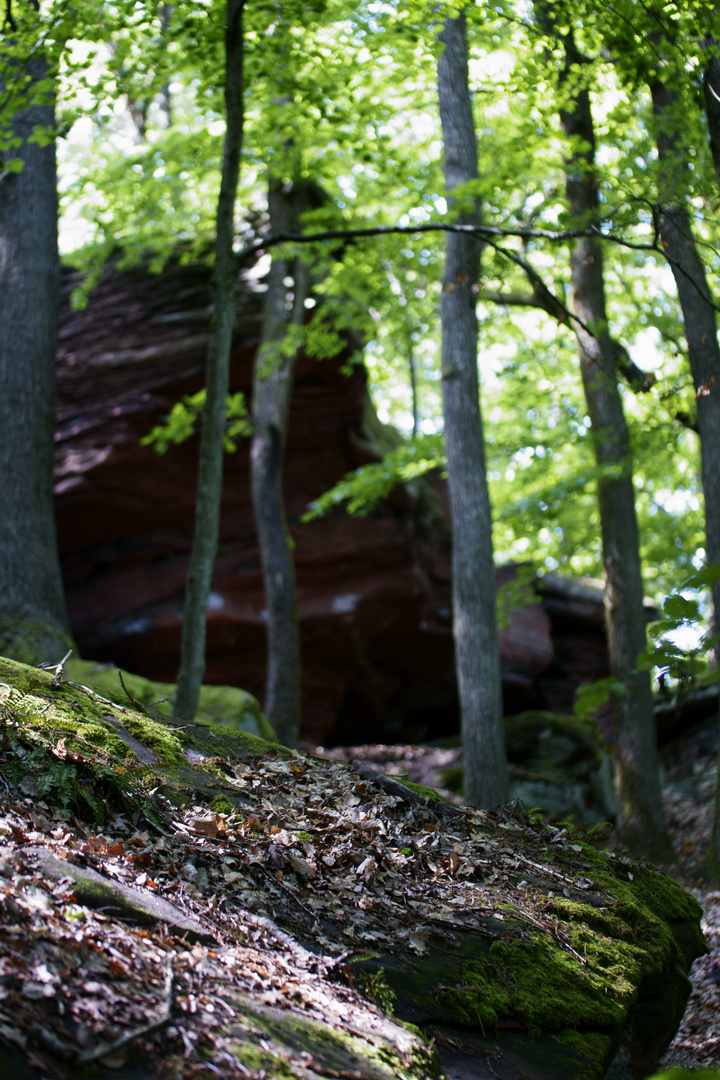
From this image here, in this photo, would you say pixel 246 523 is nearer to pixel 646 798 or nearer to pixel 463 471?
pixel 463 471

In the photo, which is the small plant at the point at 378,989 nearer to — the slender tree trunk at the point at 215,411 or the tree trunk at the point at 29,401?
the slender tree trunk at the point at 215,411

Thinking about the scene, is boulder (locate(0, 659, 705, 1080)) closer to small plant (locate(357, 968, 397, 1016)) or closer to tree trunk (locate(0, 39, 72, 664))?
small plant (locate(357, 968, 397, 1016))

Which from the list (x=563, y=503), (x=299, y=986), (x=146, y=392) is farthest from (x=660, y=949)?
(x=146, y=392)

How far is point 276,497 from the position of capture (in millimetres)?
10789

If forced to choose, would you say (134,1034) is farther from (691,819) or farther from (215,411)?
(691,819)

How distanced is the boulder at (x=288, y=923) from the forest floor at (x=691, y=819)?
21.8 inches

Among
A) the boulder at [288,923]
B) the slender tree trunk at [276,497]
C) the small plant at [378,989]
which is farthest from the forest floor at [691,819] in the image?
the small plant at [378,989]

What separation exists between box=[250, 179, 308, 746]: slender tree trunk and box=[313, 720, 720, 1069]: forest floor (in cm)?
166

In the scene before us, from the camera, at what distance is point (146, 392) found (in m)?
11.9

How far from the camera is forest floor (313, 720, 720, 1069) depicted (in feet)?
13.0

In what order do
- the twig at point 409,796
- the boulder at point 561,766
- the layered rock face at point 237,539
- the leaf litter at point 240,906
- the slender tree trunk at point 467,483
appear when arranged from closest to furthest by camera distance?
the leaf litter at point 240,906 < the twig at point 409,796 < the slender tree trunk at point 467,483 < the boulder at point 561,766 < the layered rock face at point 237,539

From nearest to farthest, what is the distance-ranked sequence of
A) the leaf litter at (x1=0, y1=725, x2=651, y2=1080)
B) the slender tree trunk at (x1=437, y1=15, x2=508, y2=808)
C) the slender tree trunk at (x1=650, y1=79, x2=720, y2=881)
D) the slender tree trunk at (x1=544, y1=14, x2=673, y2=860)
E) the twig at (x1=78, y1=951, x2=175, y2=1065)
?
the twig at (x1=78, y1=951, x2=175, y2=1065) → the leaf litter at (x1=0, y1=725, x2=651, y2=1080) → the slender tree trunk at (x1=650, y1=79, x2=720, y2=881) → the slender tree trunk at (x1=437, y1=15, x2=508, y2=808) → the slender tree trunk at (x1=544, y1=14, x2=673, y2=860)

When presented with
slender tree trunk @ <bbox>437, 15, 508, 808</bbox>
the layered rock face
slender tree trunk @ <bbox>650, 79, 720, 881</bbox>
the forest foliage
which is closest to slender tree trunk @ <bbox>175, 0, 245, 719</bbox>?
the forest foliage

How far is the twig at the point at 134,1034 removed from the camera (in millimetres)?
1561
